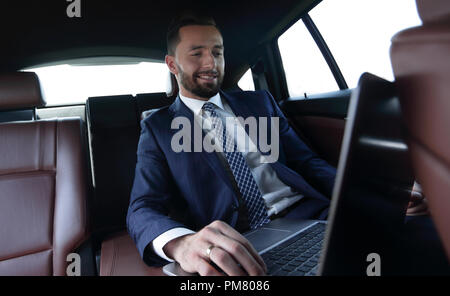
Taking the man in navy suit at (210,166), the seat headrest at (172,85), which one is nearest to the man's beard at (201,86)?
the man in navy suit at (210,166)

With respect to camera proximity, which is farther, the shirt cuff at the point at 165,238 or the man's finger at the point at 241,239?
the shirt cuff at the point at 165,238

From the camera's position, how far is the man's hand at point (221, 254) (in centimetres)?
60

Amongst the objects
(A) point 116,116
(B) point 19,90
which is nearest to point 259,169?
(A) point 116,116

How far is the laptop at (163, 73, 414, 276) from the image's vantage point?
0.33 m

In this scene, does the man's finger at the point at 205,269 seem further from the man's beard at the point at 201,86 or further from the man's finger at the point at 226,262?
the man's beard at the point at 201,86

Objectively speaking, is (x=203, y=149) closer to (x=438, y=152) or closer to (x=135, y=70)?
(x=438, y=152)

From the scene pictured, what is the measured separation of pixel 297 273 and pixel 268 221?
0.49 m

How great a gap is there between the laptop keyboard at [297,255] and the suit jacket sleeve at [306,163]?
0.44 meters

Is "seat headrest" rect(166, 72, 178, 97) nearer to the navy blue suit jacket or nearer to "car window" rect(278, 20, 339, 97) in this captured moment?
the navy blue suit jacket

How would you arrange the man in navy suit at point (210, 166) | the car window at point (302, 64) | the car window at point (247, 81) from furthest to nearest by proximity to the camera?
1. the car window at point (247, 81)
2. the car window at point (302, 64)
3. the man in navy suit at point (210, 166)

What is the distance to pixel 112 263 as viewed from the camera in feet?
3.14

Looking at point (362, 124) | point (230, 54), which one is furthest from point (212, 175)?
point (230, 54)

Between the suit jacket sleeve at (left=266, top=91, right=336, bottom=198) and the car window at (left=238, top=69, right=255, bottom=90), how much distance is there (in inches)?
39.4

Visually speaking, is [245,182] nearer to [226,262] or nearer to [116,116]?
[226,262]
